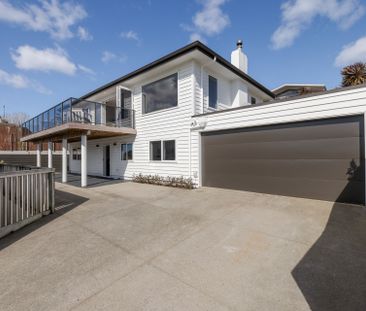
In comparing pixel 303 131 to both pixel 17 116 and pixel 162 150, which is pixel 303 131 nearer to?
pixel 162 150

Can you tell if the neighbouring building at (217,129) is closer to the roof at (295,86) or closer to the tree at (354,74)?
the tree at (354,74)

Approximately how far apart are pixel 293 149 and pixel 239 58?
8049 millimetres

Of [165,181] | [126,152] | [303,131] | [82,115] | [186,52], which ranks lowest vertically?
[165,181]

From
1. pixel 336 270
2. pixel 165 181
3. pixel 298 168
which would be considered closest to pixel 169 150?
pixel 165 181

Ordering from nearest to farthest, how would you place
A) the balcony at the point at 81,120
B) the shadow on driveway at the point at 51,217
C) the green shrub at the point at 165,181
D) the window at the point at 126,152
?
the shadow on driveway at the point at 51,217, the green shrub at the point at 165,181, the balcony at the point at 81,120, the window at the point at 126,152

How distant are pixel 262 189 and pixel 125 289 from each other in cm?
592

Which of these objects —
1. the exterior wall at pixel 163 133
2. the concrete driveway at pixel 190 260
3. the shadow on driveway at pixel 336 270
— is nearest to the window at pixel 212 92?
the exterior wall at pixel 163 133

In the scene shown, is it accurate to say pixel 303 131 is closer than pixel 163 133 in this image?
Yes

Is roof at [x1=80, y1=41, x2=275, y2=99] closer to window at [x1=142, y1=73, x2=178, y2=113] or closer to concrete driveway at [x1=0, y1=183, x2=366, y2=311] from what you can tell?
window at [x1=142, y1=73, x2=178, y2=113]

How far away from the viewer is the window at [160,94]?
9.64 meters

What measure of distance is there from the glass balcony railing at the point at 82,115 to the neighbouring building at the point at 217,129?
0.05 meters

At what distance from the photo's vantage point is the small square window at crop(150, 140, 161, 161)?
405 inches

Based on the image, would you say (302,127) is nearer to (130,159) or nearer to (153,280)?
(153,280)

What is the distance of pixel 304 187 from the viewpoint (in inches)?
247
